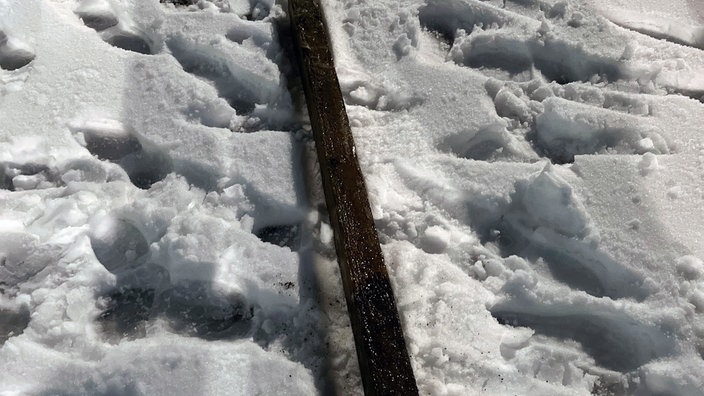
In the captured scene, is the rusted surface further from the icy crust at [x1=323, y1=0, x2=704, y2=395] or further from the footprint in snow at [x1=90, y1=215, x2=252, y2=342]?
the footprint in snow at [x1=90, y1=215, x2=252, y2=342]

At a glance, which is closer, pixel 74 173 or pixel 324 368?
pixel 324 368

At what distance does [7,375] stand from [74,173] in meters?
0.77

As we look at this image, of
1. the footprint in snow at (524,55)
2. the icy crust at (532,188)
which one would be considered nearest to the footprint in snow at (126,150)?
the icy crust at (532,188)

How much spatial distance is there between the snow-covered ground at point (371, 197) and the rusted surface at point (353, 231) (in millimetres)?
177

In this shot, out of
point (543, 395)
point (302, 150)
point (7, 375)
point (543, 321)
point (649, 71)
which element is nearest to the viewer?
point (7, 375)

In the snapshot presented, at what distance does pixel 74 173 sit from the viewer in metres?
2.11

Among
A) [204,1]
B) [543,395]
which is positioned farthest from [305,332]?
[204,1]

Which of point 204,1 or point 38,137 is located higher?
point 204,1

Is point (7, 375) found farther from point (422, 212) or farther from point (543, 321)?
point (543, 321)

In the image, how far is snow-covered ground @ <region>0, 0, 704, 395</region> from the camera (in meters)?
1.81

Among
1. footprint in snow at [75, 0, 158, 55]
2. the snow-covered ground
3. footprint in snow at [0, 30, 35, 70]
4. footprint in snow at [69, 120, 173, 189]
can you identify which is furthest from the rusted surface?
footprint in snow at [0, 30, 35, 70]

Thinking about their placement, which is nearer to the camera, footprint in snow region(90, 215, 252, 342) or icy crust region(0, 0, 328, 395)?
icy crust region(0, 0, 328, 395)

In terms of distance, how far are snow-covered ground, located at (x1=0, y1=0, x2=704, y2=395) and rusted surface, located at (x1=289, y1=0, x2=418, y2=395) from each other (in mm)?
177

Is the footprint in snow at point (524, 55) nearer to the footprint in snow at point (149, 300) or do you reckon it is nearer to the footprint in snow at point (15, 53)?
the footprint in snow at point (149, 300)
